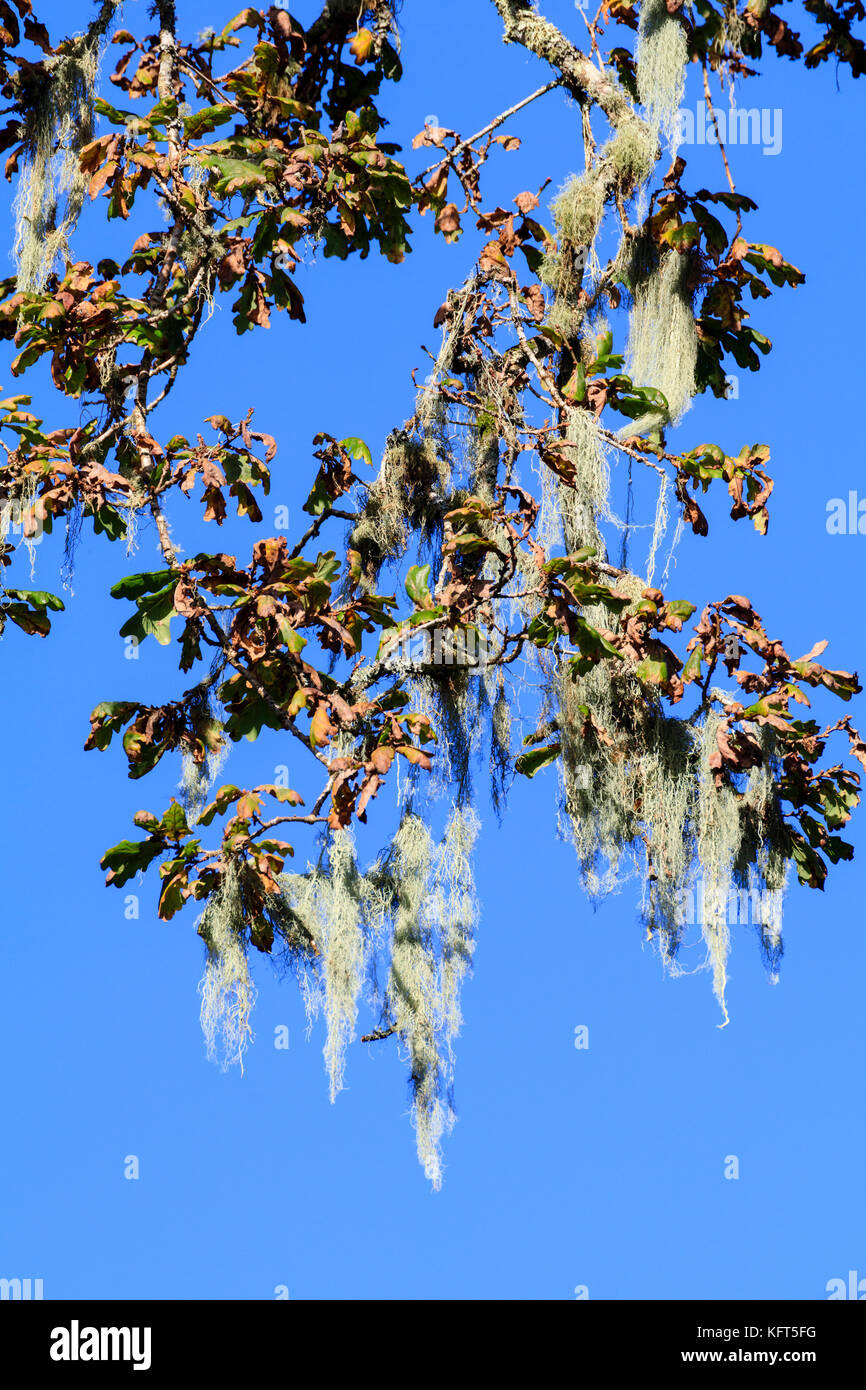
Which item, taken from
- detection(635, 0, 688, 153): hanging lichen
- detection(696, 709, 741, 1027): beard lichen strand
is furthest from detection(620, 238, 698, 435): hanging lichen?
detection(696, 709, 741, 1027): beard lichen strand

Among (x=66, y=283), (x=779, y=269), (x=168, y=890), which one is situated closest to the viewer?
(x=168, y=890)

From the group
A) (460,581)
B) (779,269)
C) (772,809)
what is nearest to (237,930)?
(460,581)

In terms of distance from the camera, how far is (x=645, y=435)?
5.79 meters

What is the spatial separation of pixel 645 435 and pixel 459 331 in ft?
2.32

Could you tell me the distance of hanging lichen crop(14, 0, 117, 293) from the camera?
6.14 meters

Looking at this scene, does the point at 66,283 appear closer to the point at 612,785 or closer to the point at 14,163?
the point at 14,163

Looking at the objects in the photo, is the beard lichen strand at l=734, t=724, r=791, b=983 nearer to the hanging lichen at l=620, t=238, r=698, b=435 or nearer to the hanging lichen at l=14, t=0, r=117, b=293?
the hanging lichen at l=620, t=238, r=698, b=435

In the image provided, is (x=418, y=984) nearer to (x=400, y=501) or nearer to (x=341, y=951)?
(x=341, y=951)

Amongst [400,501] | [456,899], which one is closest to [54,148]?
[400,501]

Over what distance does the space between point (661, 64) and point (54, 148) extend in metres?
2.02

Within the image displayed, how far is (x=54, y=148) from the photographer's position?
20.8 feet

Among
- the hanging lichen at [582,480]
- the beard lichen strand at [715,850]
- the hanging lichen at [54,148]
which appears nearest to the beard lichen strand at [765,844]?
the beard lichen strand at [715,850]

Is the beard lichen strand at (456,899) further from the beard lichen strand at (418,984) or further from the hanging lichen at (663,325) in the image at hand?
the hanging lichen at (663,325)
